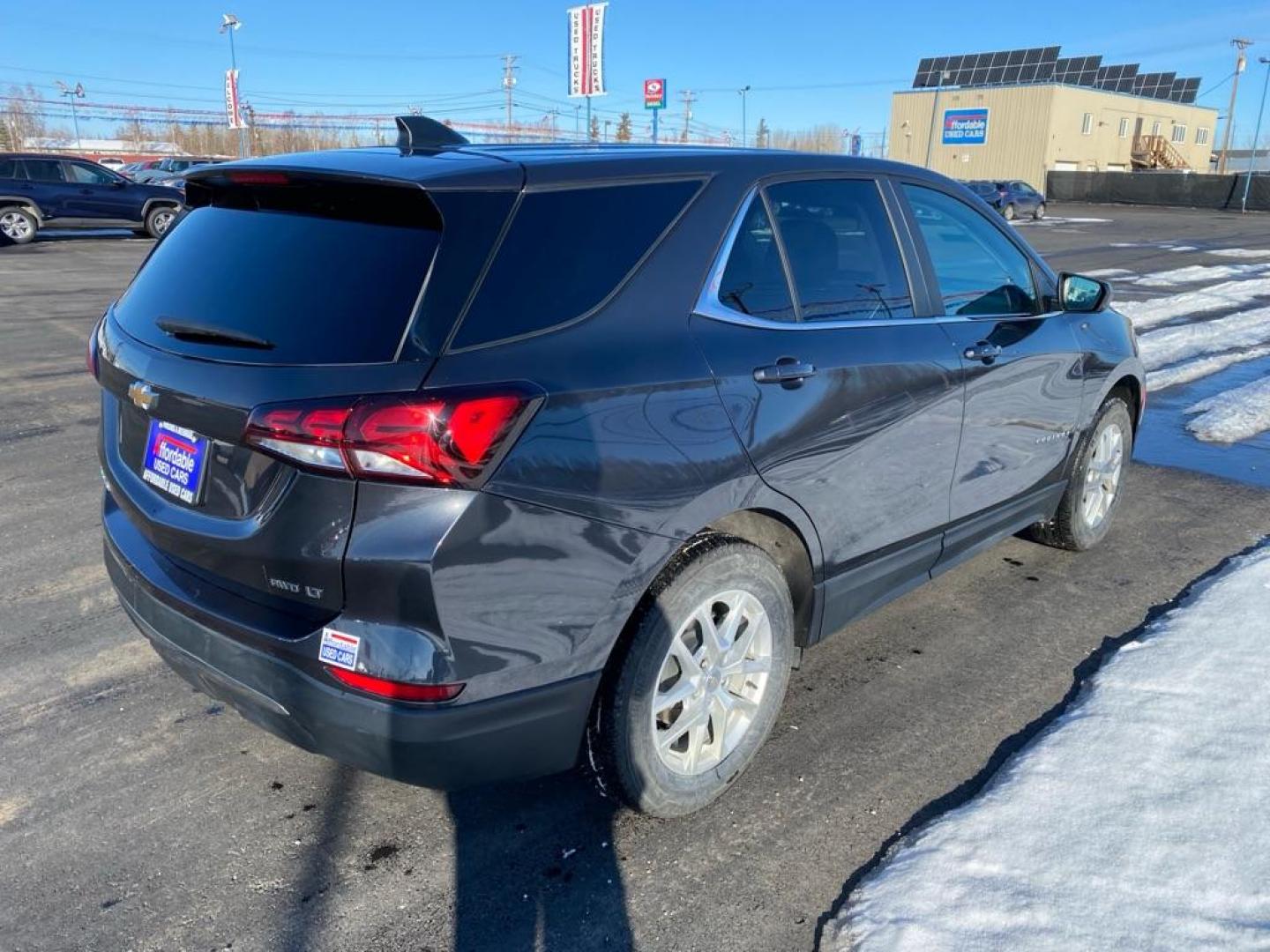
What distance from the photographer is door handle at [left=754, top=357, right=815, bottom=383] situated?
2809 mm

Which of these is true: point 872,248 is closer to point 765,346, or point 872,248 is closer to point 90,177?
point 765,346

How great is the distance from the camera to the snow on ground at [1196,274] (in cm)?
1636

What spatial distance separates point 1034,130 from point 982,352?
6093cm

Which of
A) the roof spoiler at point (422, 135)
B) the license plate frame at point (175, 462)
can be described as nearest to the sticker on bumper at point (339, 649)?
the license plate frame at point (175, 462)

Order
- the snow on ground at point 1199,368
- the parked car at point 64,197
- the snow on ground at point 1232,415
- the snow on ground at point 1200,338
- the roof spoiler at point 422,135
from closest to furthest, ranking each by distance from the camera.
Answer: the roof spoiler at point 422,135
the snow on ground at point 1232,415
the snow on ground at point 1199,368
the snow on ground at point 1200,338
the parked car at point 64,197

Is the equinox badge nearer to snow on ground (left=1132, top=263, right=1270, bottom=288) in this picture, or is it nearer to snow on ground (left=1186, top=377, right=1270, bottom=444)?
snow on ground (left=1186, top=377, right=1270, bottom=444)

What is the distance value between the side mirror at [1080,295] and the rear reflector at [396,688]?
11.0 ft

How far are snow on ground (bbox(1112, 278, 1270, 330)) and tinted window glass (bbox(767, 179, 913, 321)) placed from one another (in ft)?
30.7

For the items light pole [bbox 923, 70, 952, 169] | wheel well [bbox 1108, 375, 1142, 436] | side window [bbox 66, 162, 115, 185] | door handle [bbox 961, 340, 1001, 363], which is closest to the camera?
door handle [bbox 961, 340, 1001, 363]

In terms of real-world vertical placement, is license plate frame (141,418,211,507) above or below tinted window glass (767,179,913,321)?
below

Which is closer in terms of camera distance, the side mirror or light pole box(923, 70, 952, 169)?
the side mirror

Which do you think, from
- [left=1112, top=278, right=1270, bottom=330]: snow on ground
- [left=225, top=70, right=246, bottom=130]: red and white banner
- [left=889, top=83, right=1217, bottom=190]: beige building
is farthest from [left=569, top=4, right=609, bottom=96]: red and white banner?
[left=1112, top=278, right=1270, bottom=330]: snow on ground

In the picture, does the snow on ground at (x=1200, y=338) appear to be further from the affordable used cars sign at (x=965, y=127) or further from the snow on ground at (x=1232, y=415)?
the affordable used cars sign at (x=965, y=127)

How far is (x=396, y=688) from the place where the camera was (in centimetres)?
223
